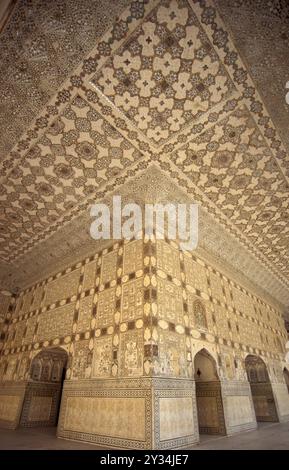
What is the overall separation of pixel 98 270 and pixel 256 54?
215 inches

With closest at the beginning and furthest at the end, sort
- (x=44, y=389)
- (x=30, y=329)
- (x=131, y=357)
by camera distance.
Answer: (x=131, y=357) < (x=44, y=389) < (x=30, y=329)

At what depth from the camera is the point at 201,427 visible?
5.88 m

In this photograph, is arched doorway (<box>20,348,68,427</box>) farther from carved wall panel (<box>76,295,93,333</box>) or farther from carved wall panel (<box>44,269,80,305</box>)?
carved wall panel (<box>76,295,93,333</box>)

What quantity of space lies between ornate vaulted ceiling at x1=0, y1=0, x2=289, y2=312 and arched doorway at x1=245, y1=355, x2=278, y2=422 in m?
4.76

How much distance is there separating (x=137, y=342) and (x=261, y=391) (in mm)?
5906

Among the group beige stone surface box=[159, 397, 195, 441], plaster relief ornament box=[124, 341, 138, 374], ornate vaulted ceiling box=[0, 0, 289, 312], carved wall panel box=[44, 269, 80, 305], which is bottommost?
beige stone surface box=[159, 397, 195, 441]

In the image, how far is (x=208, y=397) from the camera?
5.99 meters

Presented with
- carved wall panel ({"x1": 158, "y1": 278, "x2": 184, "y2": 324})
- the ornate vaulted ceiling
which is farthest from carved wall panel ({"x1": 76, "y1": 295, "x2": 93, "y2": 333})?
carved wall panel ({"x1": 158, "y1": 278, "x2": 184, "y2": 324})

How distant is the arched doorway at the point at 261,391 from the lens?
26.3ft

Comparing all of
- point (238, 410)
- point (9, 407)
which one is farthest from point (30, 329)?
point (238, 410)

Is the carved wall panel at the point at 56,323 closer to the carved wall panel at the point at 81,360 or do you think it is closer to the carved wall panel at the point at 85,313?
the carved wall panel at the point at 85,313

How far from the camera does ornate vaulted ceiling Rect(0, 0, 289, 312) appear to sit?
3.35 m

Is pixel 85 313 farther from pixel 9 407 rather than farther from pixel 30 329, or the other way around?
pixel 9 407

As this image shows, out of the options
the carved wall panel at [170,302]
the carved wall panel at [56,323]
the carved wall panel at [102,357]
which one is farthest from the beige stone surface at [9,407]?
the carved wall panel at [170,302]
